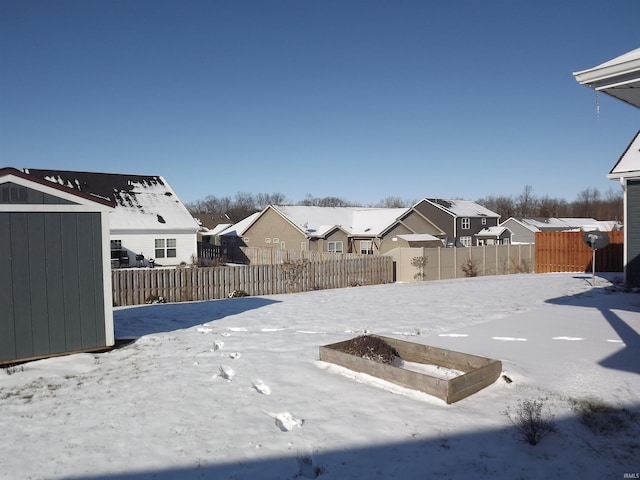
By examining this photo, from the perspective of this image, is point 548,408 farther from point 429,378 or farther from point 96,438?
point 96,438

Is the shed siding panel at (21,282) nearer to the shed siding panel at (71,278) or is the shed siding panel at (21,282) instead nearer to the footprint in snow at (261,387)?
the shed siding panel at (71,278)

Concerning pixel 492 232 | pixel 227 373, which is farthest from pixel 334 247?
pixel 227 373

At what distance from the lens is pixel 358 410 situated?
5.54 m

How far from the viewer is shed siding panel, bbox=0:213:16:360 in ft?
24.2

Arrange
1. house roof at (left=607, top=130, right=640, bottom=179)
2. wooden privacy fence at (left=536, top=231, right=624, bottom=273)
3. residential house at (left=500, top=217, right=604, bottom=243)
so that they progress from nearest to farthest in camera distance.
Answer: house roof at (left=607, top=130, right=640, bottom=179) → wooden privacy fence at (left=536, top=231, right=624, bottom=273) → residential house at (left=500, top=217, right=604, bottom=243)

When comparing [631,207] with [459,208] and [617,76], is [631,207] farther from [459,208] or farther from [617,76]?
[459,208]

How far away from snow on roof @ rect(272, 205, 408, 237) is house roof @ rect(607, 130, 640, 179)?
22.3 m

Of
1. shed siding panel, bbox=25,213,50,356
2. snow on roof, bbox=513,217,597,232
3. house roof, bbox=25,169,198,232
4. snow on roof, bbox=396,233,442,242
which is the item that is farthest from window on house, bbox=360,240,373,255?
shed siding panel, bbox=25,213,50,356

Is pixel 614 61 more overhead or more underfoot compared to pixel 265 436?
more overhead

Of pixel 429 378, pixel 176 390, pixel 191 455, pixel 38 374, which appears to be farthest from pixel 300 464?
pixel 38 374

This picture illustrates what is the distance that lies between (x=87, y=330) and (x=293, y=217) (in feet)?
105

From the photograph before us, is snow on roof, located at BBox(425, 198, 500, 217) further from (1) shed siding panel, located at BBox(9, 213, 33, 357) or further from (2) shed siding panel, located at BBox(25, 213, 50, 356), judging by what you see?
(1) shed siding panel, located at BBox(9, 213, 33, 357)

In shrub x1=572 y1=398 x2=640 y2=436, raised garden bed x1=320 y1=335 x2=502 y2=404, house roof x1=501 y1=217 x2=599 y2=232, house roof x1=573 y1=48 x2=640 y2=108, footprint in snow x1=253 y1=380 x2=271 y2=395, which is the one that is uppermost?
house roof x1=573 y1=48 x2=640 y2=108

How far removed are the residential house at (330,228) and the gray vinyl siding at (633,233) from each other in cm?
2224
